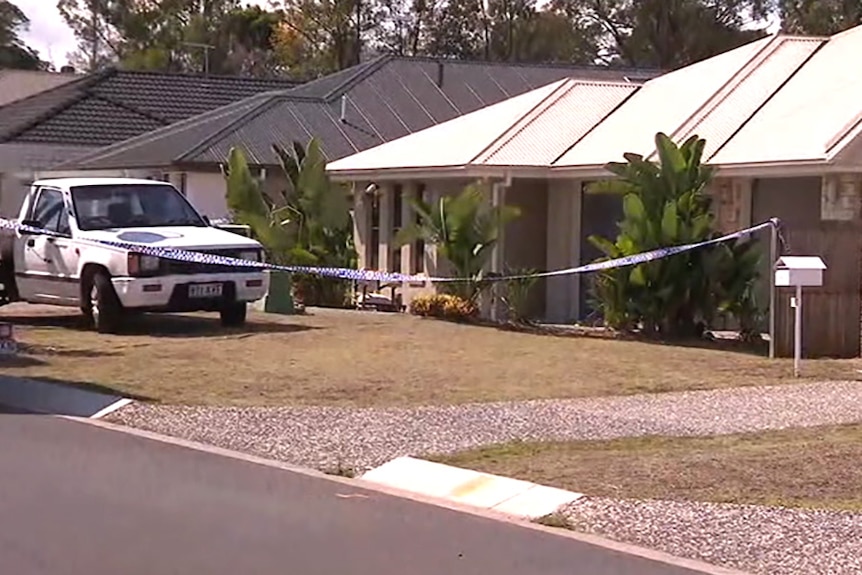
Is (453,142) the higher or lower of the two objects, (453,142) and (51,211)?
the higher

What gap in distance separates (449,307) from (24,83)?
36.1 metres

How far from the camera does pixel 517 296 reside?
2308 centimetres

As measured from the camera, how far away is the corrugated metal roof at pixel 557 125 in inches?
995

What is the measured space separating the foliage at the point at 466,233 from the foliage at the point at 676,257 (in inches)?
108

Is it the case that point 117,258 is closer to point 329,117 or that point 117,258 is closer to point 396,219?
point 396,219

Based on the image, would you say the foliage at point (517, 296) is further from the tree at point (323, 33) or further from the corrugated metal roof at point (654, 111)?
the tree at point (323, 33)

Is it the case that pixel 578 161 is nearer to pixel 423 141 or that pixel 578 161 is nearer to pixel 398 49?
pixel 423 141

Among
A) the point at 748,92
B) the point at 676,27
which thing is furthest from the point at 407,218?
the point at 676,27

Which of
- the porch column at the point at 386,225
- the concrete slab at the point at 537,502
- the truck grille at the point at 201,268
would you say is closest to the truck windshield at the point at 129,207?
the truck grille at the point at 201,268

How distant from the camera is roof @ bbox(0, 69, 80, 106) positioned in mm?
54500

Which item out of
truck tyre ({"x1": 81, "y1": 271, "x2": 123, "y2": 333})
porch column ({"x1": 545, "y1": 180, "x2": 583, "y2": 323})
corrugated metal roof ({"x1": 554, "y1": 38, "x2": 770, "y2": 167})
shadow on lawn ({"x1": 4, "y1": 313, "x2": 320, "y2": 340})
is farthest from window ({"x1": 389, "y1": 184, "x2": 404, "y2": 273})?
truck tyre ({"x1": 81, "y1": 271, "x2": 123, "y2": 333})

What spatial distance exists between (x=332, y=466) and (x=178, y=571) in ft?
11.6

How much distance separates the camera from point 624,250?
2033 cm

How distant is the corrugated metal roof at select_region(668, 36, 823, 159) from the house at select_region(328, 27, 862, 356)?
1.3 inches
